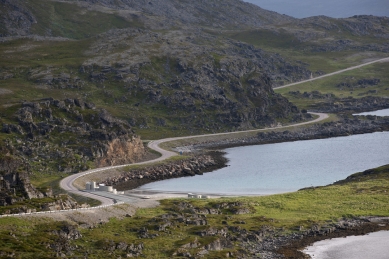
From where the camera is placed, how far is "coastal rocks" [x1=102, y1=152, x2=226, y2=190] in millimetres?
153062

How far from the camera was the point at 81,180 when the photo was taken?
143 metres

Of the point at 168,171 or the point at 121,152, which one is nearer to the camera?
the point at 168,171

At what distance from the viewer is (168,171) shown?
166125 mm

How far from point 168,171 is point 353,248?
269ft

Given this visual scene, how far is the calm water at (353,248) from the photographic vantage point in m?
85.4

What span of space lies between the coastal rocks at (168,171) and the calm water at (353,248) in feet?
211

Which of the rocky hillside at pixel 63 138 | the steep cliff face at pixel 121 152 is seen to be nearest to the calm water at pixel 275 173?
the steep cliff face at pixel 121 152

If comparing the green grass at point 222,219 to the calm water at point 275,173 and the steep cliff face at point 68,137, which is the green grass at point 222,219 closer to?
the calm water at point 275,173

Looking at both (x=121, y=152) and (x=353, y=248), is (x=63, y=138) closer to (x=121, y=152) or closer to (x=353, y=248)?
(x=121, y=152)

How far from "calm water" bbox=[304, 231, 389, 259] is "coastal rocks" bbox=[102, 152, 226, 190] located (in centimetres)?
6440

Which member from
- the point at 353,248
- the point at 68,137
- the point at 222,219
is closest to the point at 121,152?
the point at 68,137

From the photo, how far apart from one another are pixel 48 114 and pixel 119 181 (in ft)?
117

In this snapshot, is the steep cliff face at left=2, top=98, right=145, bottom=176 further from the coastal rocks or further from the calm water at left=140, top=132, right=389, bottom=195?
the calm water at left=140, top=132, right=389, bottom=195

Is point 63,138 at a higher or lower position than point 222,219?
higher
